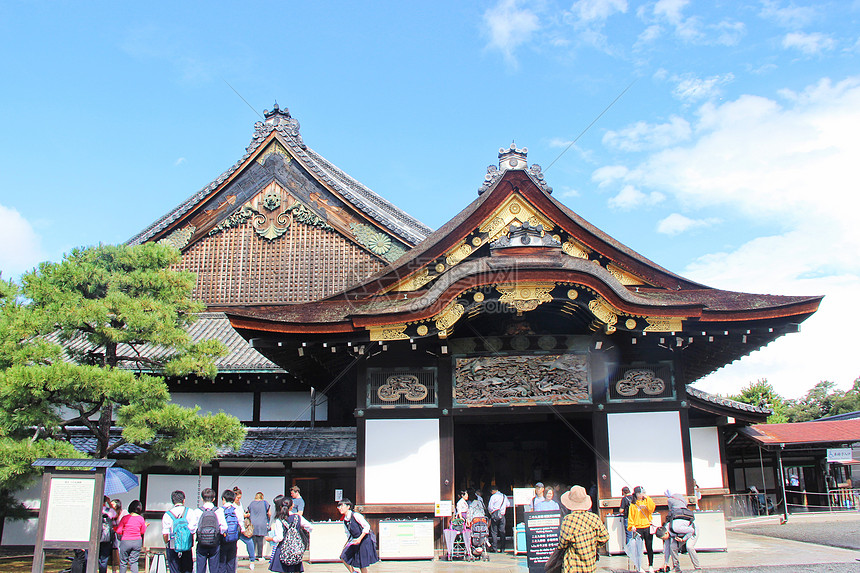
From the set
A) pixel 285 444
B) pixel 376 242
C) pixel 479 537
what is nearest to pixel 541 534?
pixel 479 537

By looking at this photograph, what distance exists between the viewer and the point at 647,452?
44.2 ft

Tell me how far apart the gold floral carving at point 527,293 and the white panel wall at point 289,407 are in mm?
7251

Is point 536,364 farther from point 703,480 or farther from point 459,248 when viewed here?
point 703,480

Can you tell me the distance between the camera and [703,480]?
16453 millimetres

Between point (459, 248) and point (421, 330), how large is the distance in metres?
2.17

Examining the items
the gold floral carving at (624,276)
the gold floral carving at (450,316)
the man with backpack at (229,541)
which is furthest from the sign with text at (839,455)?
the man with backpack at (229,541)

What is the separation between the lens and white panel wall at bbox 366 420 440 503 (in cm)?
1332

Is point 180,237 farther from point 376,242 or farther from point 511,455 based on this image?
point 511,455

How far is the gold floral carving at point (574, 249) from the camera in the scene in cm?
1427

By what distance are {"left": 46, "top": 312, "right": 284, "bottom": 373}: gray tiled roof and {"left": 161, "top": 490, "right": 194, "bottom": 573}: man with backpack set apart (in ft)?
19.7

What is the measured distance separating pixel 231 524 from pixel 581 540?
5.25 metres

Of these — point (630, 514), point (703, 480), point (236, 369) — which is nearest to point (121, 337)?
point (236, 369)

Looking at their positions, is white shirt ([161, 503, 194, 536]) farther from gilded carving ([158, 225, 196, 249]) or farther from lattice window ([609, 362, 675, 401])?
gilded carving ([158, 225, 196, 249])

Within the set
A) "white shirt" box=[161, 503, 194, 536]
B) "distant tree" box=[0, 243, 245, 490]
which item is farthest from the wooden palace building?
"white shirt" box=[161, 503, 194, 536]
